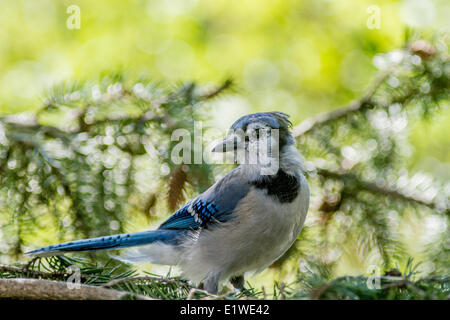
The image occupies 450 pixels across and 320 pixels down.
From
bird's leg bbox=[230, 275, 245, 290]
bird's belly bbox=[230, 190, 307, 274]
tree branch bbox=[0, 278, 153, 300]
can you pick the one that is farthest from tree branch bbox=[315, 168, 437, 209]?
tree branch bbox=[0, 278, 153, 300]

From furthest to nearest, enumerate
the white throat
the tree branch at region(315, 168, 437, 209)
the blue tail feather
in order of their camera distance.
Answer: the tree branch at region(315, 168, 437, 209)
the white throat
the blue tail feather

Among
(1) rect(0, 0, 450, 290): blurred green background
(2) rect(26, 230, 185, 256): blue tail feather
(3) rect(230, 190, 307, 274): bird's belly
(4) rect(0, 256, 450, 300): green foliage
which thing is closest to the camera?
(4) rect(0, 256, 450, 300): green foliage

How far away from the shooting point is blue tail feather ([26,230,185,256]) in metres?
1.95

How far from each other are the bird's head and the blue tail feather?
1.65ft

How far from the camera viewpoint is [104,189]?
2.44 metres

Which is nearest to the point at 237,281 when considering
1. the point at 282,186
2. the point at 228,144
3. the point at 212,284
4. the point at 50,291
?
the point at 212,284

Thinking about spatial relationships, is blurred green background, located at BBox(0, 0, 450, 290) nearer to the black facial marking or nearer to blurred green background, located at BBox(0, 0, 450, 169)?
blurred green background, located at BBox(0, 0, 450, 169)

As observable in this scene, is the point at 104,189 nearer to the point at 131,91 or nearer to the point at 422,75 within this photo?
the point at 131,91

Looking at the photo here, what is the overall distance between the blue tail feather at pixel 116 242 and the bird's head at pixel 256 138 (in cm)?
50

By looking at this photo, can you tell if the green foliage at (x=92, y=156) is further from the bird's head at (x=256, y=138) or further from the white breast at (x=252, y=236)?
the white breast at (x=252, y=236)

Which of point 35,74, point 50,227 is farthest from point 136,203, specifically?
point 35,74

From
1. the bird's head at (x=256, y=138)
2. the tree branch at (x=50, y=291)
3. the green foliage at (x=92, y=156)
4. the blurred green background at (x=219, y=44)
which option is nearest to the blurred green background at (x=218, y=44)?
the blurred green background at (x=219, y=44)
